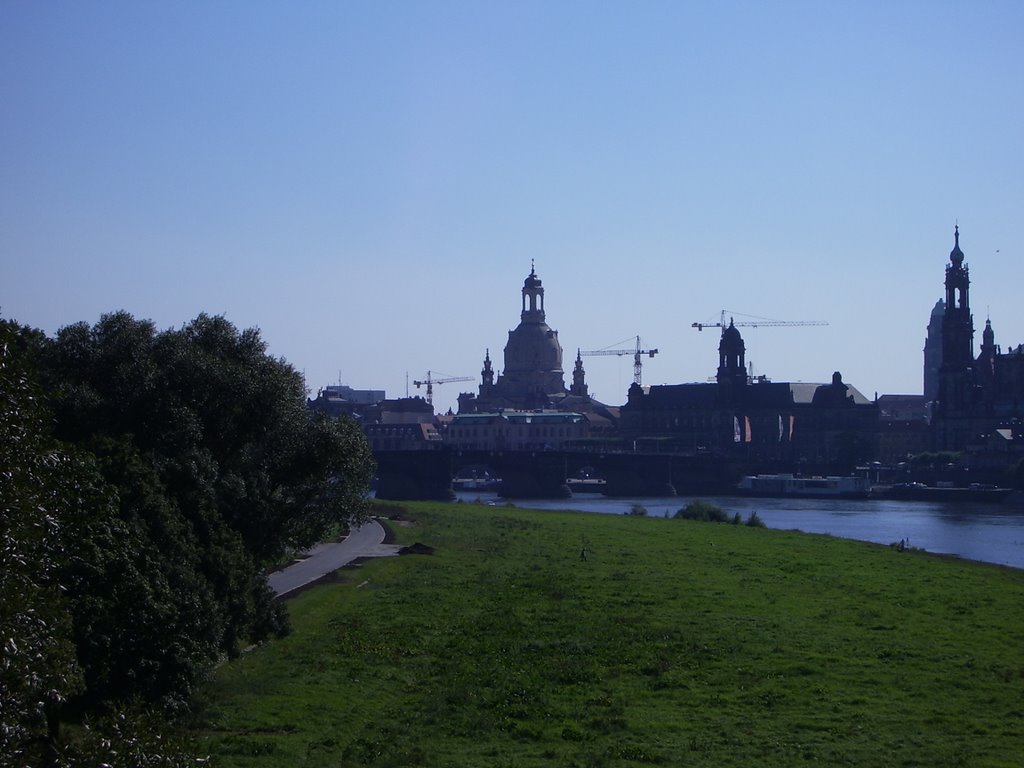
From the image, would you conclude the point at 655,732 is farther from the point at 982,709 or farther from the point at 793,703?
the point at 982,709

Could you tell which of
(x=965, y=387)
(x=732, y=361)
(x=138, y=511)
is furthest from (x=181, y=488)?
(x=732, y=361)

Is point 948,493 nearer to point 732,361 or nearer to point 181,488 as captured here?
point 732,361

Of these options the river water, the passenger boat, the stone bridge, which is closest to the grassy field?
the river water

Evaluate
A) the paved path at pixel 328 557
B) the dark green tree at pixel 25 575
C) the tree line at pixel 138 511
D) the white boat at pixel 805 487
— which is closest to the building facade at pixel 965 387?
the white boat at pixel 805 487

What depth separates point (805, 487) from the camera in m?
123

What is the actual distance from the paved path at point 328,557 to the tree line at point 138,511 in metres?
2.94

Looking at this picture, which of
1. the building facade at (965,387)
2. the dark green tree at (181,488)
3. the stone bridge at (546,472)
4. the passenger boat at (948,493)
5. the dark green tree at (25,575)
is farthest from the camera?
the building facade at (965,387)

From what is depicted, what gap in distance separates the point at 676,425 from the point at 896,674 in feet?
502

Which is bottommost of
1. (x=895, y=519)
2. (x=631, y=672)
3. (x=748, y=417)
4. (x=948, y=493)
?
(x=631, y=672)

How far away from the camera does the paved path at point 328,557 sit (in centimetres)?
3390

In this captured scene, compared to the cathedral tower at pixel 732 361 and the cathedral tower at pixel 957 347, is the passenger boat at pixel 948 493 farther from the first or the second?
the cathedral tower at pixel 732 361

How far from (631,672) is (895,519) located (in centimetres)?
6806

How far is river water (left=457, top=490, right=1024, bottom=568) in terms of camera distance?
206ft

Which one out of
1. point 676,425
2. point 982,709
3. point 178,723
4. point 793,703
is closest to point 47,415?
point 178,723
